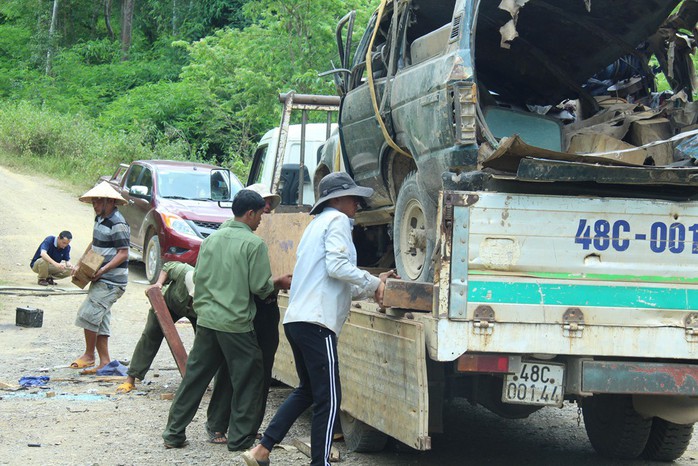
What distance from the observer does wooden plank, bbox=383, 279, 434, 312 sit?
5.21 metres

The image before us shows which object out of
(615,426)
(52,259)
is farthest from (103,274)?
(52,259)

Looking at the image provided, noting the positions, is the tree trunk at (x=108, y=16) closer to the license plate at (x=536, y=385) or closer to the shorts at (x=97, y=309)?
the shorts at (x=97, y=309)

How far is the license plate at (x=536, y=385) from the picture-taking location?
5.05 meters

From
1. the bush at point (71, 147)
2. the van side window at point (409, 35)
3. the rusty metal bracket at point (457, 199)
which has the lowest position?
the rusty metal bracket at point (457, 199)

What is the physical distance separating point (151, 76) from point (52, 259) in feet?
74.3

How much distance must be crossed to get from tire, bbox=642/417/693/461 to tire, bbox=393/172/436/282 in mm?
1828

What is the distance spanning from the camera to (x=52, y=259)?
49.6 feet

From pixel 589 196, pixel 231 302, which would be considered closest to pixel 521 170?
pixel 589 196

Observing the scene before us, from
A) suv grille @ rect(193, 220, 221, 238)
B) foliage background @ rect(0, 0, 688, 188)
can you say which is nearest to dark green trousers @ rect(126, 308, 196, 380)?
foliage background @ rect(0, 0, 688, 188)

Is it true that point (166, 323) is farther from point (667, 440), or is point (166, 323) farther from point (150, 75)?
point (150, 75)

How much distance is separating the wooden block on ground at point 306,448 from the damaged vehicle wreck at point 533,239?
0.66 feet

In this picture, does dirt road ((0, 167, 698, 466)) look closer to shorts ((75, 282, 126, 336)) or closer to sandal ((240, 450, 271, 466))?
shorts ((75, 282, 126, 336))

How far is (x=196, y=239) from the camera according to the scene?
46.5 feet

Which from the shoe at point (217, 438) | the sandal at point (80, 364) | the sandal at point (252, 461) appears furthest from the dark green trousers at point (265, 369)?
the sandal at point (80, 364)
